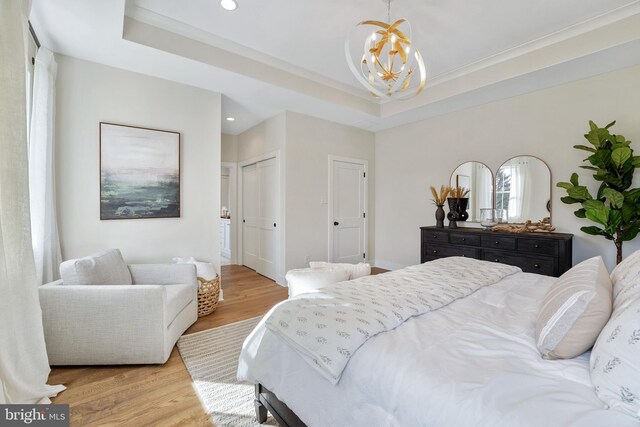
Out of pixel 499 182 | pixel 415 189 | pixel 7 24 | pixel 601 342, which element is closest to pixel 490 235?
pixel 499 182

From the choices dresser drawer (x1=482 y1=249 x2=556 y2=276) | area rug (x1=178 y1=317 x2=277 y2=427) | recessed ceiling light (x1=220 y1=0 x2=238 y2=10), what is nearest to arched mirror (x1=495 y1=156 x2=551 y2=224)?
dresser drawer (x1=482 y1=249 x2=556 y2=276)

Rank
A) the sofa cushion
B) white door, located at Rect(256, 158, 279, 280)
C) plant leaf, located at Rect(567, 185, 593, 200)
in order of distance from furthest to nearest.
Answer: white door, located at Rect(256, 158, 279, 280), plant leaf, located at Rect(567, 185, 593, 200), the sofa cushion

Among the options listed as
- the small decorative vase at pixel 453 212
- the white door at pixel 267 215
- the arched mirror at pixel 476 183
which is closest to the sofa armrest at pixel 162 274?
the white door at pixel 267 215

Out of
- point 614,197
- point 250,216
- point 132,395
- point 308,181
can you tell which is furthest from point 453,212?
point 132,395

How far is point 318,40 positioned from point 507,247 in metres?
3.05

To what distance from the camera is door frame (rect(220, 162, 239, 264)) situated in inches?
219

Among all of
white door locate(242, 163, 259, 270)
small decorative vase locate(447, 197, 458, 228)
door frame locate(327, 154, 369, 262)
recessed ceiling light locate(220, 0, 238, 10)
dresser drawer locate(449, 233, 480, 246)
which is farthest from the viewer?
white door locate(242, 163, 259, 270)

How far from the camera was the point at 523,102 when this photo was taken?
358 centimetres

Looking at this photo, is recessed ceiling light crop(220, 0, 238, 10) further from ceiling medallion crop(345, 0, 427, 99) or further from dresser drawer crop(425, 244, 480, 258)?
dresser drawer crop(425, 244, 480, 258)

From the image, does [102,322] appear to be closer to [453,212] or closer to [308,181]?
[308,181]

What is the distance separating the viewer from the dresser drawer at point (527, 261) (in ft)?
9.84

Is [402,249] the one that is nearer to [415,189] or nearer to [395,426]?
[415,189]

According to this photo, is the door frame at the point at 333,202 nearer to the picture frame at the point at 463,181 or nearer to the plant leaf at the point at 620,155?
the picture frame at the point at 463,181

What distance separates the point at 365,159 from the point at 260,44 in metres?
2.74
